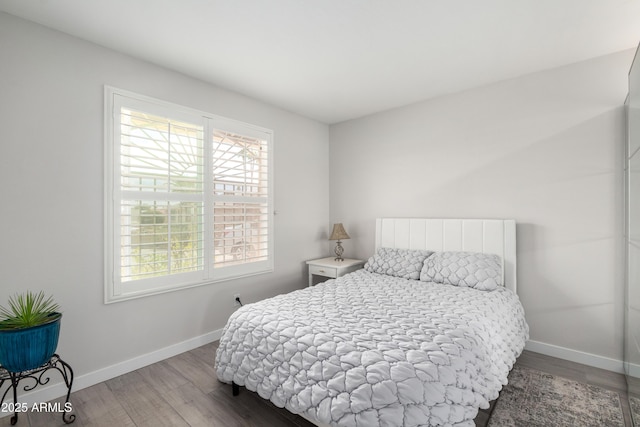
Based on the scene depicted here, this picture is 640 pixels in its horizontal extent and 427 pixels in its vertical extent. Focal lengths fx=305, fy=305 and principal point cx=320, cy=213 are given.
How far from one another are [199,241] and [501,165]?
300 cm

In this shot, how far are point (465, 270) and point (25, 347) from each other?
3.15 meters

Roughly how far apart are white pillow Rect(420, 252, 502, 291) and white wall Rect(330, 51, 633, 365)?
36 centimetres

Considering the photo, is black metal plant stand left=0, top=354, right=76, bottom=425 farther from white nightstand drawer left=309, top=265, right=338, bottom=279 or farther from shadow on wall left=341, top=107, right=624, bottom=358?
shadow on wall left=341, top=107, right=624, bottom=358

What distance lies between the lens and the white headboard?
111 inches

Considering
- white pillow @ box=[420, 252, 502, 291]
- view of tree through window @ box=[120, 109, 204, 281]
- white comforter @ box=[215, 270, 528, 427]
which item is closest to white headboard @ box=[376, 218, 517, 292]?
white pillow @ box=[420, 252, 502, 291]

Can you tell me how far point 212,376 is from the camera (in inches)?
93.6

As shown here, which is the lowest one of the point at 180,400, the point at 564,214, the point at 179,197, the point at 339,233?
the point at 180,400

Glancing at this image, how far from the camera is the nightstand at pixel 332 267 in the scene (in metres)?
3.59

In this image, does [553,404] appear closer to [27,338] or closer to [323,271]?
[323,271]

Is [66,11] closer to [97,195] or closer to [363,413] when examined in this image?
[97,195]

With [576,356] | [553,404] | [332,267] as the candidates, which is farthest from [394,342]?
[576,356]

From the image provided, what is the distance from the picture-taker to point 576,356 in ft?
8.51

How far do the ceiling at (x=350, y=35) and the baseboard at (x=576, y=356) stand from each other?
248 cm

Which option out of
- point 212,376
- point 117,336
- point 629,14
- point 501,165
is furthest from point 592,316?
point 117,336
